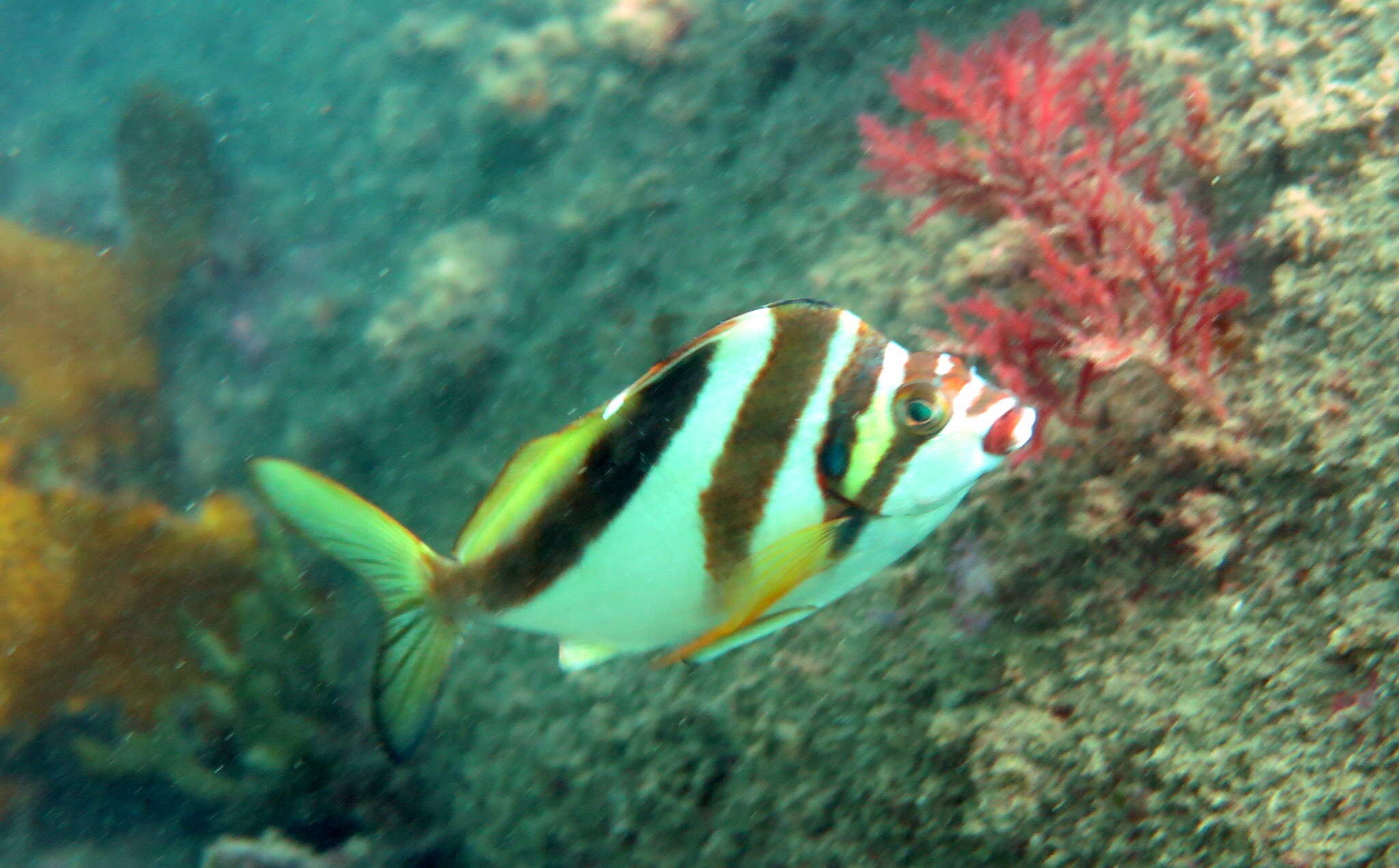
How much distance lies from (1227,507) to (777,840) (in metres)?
1.73

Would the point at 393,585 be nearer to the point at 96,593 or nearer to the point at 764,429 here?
the point at 764,429

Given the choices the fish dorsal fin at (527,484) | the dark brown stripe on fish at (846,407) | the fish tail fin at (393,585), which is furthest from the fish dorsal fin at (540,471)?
the dark brown stripe on fish at (846,407)

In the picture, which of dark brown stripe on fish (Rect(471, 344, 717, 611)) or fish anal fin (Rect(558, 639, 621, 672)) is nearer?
dark brown stripe on fish (Rect(471, 344, 717, 611))

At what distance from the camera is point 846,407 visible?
5.09 ft

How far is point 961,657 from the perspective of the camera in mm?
2418

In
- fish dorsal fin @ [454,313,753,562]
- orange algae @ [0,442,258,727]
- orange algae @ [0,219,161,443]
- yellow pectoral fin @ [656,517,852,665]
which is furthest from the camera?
orange algae @ [0,219,161,443]

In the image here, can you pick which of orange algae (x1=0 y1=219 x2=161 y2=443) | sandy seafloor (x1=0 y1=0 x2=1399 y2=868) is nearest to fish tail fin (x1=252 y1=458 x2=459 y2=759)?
sandy seafloor (x1=0 y1=0 x2=1399 y2=868)

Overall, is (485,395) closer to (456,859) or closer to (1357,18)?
(456,859)

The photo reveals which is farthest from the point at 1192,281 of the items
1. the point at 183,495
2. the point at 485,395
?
the point at 183,495

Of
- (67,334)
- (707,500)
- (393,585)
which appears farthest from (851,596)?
(67,334)

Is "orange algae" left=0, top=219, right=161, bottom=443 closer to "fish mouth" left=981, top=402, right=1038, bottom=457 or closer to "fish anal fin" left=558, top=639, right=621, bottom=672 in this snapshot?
"fish anal fin" left=558, top=639, right=621, bottom=672

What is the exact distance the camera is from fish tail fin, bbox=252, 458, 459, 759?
1.63m

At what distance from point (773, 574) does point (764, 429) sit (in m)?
0.29

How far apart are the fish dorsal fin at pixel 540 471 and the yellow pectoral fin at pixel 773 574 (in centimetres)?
41
